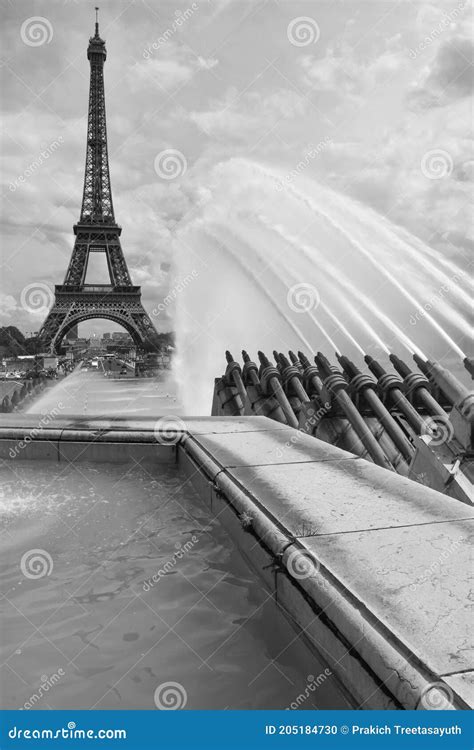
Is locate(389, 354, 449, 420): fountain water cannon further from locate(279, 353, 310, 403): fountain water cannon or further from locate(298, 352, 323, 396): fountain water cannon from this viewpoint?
locate(279, 353, 310, 403): fountain water cannon

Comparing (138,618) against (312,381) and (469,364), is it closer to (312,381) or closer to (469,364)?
(469,364)

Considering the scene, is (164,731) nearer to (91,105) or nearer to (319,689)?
A: (319,689)
